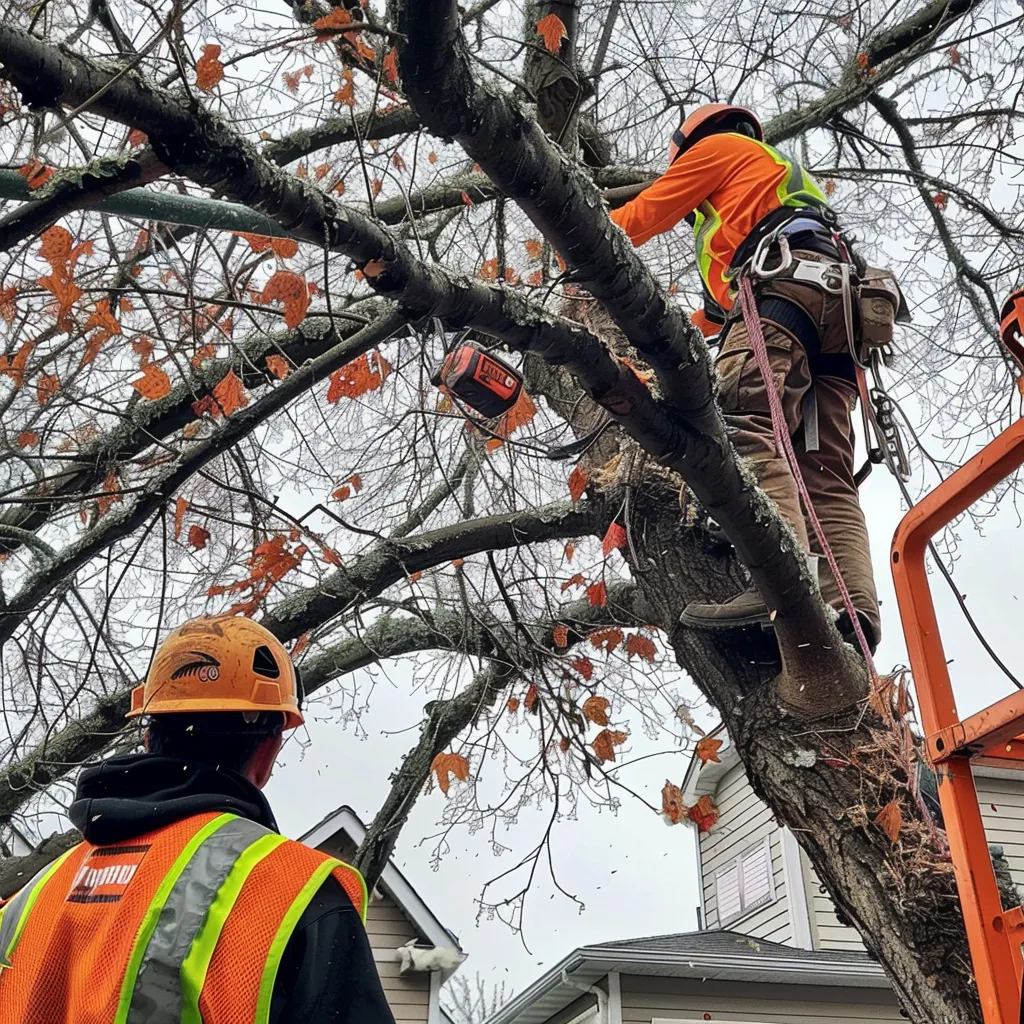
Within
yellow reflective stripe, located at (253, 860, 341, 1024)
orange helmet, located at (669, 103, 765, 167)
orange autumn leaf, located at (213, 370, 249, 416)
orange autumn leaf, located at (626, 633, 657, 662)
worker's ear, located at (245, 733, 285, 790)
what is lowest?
yellow reflective stripe, located at (253, 860, 341, 1024)

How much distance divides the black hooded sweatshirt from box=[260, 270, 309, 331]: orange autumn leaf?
181 cm

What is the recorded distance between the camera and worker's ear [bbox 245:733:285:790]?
2088mm

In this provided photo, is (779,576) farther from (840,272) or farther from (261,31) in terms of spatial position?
(261,31)

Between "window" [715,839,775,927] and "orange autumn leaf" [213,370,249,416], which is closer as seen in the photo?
"orange autumn leaf" [213,370,249,416]

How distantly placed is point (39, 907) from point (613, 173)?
426 centimetres

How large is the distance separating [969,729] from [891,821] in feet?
3.32

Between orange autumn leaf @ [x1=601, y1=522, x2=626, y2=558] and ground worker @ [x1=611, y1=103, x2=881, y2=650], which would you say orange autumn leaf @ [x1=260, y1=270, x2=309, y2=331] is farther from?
orange autumn leaf @ [x1=601, y1=522, x2=626, y2=558]

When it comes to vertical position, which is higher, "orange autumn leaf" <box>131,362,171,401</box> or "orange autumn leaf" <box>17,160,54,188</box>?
"orange autumn leaf" <box>131,362,171,401</box>

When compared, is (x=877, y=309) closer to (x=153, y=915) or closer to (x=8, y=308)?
(x=8, y=308)

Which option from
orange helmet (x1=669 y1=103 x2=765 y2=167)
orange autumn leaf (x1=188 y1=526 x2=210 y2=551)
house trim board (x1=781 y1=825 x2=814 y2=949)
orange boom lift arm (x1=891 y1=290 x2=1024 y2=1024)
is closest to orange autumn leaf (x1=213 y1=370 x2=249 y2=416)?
orange autumn leaf (x1=188 y1=526 x2=210 y2=551)

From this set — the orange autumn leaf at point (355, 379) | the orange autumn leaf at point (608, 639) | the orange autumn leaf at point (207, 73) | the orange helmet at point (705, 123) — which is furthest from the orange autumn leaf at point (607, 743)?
the orange autumn leaf at point (207, 73)

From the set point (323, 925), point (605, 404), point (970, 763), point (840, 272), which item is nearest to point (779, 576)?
point (605, 404)

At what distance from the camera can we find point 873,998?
28.9 feet

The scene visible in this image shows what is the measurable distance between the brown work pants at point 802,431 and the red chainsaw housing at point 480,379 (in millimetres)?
1191
